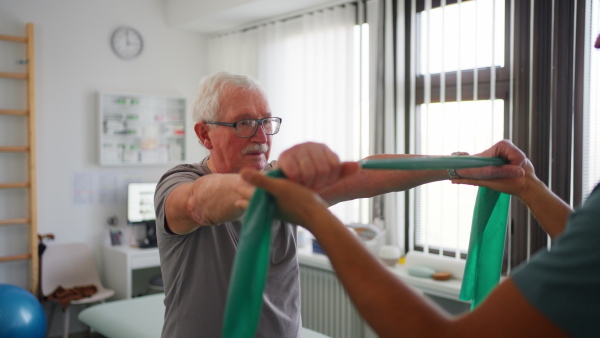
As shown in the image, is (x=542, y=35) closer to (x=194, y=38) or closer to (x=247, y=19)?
(x=247, y=19)

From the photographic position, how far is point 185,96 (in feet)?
16.7

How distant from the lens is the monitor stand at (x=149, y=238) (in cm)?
446

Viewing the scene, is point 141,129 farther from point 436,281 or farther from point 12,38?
point 436,281

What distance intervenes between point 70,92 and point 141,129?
662 millimetres

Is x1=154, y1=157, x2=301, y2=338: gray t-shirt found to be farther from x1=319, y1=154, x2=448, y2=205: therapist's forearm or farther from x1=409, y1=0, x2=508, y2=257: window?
x1=409, y1=0, x2=508, y2=257: window

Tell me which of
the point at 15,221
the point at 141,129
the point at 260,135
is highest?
the point at 141,129

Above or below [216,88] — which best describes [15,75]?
above

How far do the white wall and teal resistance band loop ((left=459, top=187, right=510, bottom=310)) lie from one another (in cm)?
378

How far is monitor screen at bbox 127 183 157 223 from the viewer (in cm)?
461

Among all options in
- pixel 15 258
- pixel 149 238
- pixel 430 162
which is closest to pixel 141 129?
pixel 149 238

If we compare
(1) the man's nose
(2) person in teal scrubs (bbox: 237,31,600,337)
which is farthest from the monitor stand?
(2) person in teal scrubs (bbox: 237,31,600,337)

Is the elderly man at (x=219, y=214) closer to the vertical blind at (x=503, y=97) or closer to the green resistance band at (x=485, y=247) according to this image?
the green resistance band at (x=485, y=247)

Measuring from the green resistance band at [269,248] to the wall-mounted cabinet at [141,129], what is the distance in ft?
12.3

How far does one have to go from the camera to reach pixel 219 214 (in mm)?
1115
